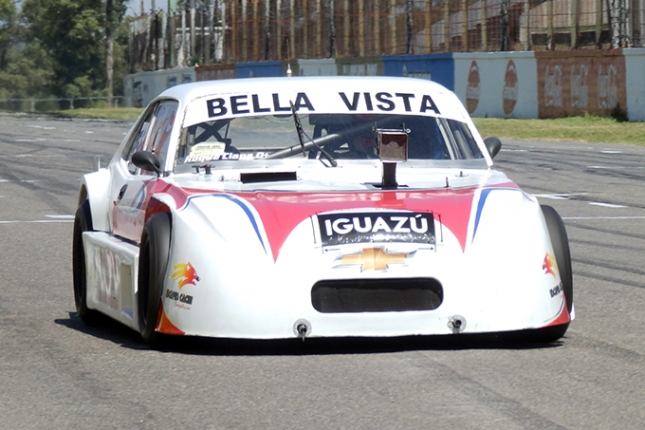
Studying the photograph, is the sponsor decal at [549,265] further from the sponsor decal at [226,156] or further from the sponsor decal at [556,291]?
the sponsor decal at [226,156]

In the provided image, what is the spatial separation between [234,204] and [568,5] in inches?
1257

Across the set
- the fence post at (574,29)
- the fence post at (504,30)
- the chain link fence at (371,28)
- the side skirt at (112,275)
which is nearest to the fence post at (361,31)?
the chain link fence at (371,28)

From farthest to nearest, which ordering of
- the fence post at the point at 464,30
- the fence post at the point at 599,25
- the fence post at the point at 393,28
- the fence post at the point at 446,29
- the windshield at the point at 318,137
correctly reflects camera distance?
the fence post at the point at 393,28
the fence post at the point at 446,29
the fence post at the point at 464,30
the fence post at the point at 599,25
the windshield at the point at 318,137

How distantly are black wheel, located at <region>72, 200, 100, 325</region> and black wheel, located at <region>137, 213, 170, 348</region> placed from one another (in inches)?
36.1

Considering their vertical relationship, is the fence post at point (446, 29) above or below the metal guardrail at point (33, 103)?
above

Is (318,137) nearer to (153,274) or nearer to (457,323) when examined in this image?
(153,274)

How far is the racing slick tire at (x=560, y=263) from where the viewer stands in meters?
6.05

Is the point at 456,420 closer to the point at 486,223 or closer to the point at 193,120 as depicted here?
the point at 486,223

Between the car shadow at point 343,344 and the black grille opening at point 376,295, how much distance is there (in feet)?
1.01

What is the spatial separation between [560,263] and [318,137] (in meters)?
1.64

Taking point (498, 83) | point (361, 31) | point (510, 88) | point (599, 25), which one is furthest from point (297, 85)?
point (361, 31)

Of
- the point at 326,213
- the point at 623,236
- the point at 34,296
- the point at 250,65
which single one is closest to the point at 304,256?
the point at 326,213

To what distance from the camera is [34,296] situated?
807cm

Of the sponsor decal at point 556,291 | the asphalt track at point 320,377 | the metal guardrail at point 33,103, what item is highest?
the metal guardrail at point 33,103
